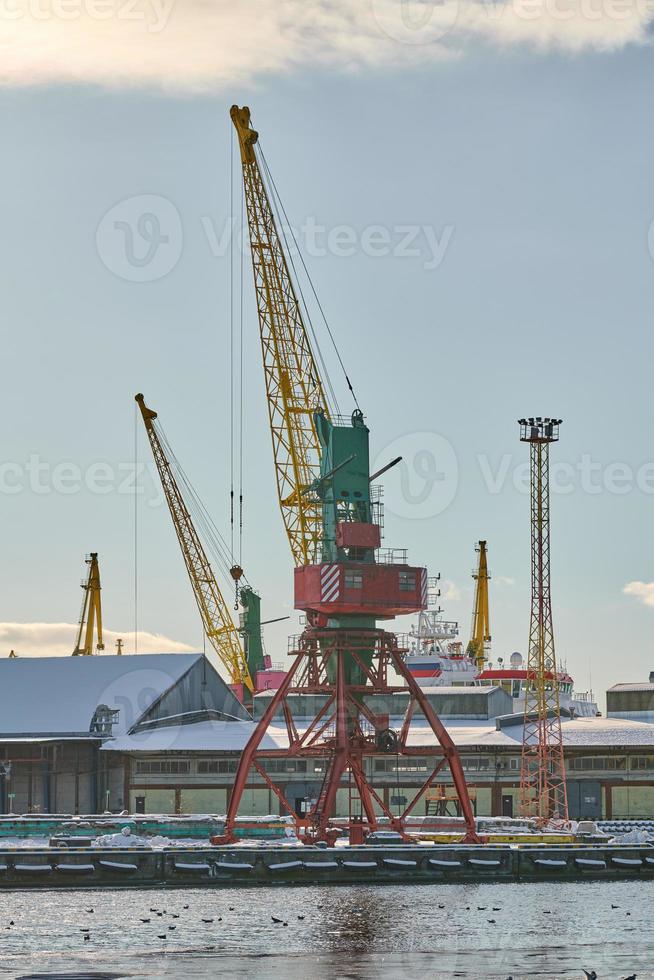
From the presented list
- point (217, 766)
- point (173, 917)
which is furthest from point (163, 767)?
point (173, 917)

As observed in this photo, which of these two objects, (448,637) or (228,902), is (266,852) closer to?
(228,902)

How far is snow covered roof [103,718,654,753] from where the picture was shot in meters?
116

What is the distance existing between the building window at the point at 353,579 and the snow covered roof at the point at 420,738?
26560 mm

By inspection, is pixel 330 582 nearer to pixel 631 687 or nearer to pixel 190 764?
pixel 190 764

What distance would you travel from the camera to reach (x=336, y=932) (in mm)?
69875

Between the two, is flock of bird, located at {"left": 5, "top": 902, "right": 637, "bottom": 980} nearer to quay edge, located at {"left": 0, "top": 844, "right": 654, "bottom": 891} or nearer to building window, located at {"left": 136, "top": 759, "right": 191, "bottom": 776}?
quay edge, located at {"left": 0, "top": 844, "right": 654, "bottom": 891}

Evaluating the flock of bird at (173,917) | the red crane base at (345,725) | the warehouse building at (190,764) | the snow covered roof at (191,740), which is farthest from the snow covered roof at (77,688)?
the flock of bird at (173,917)

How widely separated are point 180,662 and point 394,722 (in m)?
16.5

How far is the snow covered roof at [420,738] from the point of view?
11606 cm

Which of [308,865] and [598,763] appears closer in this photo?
[308,865]

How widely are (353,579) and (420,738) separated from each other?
1176 inches

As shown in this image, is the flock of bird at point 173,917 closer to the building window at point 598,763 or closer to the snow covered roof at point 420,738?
the snow covered roof at point 420,738

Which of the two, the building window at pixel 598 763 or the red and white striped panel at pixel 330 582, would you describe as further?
the building window at pixel 598 763

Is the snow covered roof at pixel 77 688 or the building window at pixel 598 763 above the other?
the snow covered roof at pixel 77 688
